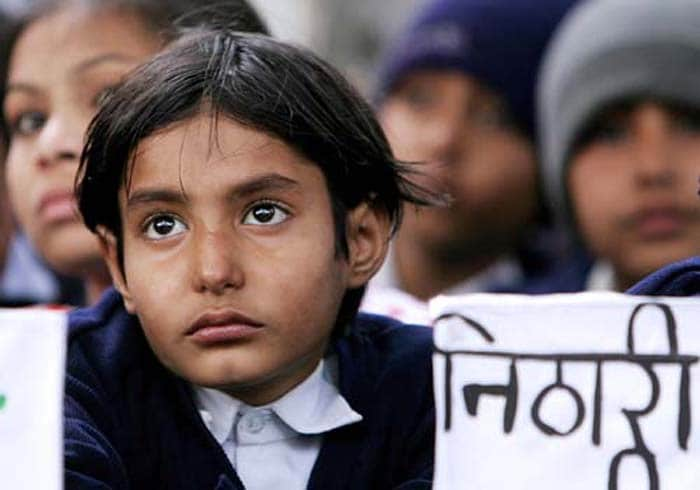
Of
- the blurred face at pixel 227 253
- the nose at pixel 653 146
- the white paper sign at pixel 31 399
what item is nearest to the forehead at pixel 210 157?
the blurred face at pixel 227 253

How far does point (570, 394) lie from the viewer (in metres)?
2.47

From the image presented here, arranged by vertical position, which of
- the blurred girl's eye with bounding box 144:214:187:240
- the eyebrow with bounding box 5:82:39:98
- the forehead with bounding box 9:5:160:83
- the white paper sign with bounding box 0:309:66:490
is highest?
the forehead with bounding box 9:5:160:83

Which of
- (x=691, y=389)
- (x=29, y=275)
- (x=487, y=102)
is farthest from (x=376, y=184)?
(x=29, y=275)

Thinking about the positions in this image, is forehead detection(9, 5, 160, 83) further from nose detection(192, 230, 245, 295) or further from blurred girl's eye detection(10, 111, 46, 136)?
nose detection(192, 230, 245, 295)

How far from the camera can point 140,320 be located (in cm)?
273

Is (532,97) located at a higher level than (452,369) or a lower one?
higher

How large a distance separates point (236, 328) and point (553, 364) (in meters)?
0.41

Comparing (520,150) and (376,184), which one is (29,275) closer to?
(520,150)

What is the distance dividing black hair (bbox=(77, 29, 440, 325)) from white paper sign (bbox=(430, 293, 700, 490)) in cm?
33

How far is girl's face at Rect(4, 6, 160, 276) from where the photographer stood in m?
3.63

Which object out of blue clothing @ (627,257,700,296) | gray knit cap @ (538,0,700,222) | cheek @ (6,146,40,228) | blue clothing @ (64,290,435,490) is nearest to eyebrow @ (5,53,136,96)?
cheek @ (6,146,40,228)

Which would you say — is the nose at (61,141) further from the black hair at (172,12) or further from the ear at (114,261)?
the ear at (114,261)

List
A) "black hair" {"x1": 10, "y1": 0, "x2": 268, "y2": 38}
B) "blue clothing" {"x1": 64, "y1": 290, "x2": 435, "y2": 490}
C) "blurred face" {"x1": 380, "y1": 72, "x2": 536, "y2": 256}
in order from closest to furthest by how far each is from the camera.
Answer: "blue clothing" {"x1": 64, "y1": 290, "x2": 435, "y2": 490}
"black hair" {"x1": 10, "y1": 0, "x2": 268, "y2": 38}
"blurred face" {"x1": 380, "y1": 72, "x2": 536, "y2": 256}

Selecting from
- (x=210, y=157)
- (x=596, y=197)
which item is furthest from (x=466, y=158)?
(x=210, y=157)
